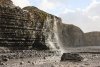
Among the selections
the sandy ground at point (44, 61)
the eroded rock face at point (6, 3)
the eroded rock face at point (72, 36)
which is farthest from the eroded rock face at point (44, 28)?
the eroded rock face at point (72, 36)

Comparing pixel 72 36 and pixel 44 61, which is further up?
pixel 72 36

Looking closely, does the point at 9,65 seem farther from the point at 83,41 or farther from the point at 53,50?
the point at 83,41

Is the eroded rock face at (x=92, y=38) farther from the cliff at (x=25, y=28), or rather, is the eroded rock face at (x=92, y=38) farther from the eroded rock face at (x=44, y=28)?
the eroded rock face at (x=44, y=28)

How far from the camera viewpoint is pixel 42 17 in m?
37.7

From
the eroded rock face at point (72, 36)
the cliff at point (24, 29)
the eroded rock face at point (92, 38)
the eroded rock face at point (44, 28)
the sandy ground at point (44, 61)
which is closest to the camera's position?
the sandy ground at point (44, 61)

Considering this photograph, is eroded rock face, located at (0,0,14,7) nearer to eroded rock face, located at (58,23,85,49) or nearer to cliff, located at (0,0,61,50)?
cliff, located at (0,0,61,50)

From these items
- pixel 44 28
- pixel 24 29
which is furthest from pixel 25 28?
pixel 44 28

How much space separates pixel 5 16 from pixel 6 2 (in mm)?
3496

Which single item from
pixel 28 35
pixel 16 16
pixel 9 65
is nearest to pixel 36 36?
pixel 28 35

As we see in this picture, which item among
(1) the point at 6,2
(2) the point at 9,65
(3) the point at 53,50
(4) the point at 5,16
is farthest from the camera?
(3) the point at 53,50

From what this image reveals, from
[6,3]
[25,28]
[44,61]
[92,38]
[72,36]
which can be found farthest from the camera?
[92,38]

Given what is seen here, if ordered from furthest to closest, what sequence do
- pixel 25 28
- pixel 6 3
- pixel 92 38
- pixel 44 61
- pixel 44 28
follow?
pixel 92 38
pixel 44 28
pixel 25 28
pixel 6 3
pixel 44 61

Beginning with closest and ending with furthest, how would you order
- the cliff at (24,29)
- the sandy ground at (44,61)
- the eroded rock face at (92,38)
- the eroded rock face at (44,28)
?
the sandy ground at (44,61)
the cliff at (24,29)
the eroded rock face at (44,28)
the eroded rock face at (92,38)

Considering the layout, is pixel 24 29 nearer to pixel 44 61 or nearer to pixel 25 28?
pixel 25 28
